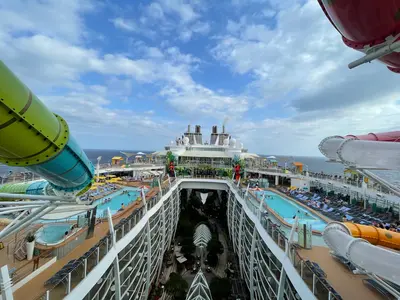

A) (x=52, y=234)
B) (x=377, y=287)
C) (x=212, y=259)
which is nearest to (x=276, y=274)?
(x=377, y=287)

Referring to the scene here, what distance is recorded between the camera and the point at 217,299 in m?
11.6

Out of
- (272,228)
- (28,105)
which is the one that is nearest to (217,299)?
(272,228)

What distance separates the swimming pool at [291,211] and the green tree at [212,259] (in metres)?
5.07

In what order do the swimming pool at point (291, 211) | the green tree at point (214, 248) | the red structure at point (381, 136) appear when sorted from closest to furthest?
the red structure at point (381, 136) → the swimming pool at point (291, 211) → the green tree at point (214, 248)

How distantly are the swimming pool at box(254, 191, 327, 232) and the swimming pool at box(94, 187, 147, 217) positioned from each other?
27.9 feet

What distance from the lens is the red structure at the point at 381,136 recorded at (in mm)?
2733

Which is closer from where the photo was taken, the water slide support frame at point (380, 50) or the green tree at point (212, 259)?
the water slide support frame at point (380, 50)

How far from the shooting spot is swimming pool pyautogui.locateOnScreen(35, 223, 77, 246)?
21.5 ft

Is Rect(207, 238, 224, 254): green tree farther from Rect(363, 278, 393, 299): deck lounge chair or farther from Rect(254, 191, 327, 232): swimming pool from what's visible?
Rect(363, 278, 393, 299): deck lounge chair

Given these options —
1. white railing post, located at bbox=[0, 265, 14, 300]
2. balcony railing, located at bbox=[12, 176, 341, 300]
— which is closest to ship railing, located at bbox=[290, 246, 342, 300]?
balcony railing, located at bbox=[12, 176, 341, 300]

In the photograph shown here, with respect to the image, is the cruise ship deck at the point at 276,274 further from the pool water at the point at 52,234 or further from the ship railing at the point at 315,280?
the pool water at the point at 52,234

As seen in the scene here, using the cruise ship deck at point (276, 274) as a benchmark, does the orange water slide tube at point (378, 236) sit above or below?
above

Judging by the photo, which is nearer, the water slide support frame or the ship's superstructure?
the water slide support frame

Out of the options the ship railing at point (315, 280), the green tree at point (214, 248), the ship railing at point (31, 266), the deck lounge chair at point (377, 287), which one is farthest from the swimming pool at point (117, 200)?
the deck lounge chair at point (377, 287)
